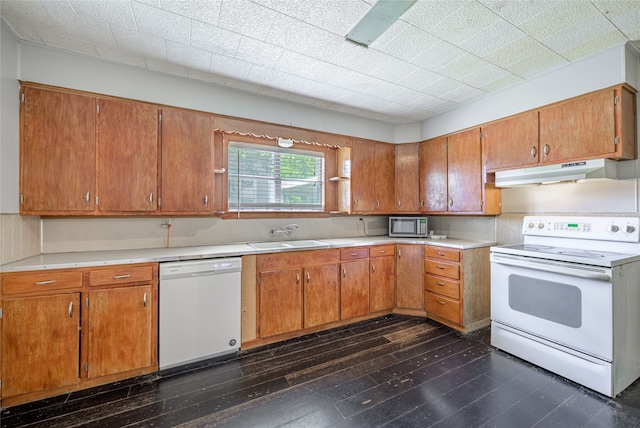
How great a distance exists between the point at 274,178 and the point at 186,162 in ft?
3.51

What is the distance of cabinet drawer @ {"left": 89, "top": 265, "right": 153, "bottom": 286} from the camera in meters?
2.11

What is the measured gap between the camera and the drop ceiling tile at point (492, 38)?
202cm

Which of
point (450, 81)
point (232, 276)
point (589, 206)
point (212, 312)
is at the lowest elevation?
point (212, 312)

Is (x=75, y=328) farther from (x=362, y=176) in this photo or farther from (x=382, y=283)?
(x=362, y=176)

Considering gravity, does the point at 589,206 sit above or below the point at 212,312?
above

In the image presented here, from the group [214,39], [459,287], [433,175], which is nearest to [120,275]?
[214,39]

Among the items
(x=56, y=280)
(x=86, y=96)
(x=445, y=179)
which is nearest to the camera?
(x=56, y=280)

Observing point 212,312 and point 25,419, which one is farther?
point 212,312

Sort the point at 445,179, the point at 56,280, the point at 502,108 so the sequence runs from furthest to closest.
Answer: the point at 445,179
the point at 502,108
the point at 56,280

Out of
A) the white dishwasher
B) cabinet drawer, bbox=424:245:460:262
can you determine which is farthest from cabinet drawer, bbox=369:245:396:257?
the white dishwasher

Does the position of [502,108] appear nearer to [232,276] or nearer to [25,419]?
[232,276]

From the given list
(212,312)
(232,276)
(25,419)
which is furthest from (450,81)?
(25,419)

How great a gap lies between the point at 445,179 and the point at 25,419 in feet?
14.5

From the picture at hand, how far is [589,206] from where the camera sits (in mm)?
2617
